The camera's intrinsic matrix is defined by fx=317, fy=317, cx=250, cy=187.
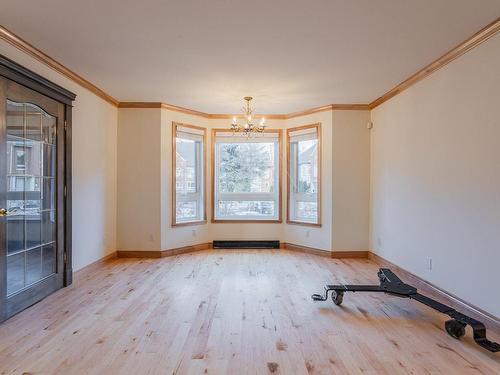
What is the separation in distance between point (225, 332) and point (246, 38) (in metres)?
2.62

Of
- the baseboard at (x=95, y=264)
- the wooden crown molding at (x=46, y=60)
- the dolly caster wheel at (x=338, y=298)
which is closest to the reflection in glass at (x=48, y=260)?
the baseboard at (x=95, y=264)

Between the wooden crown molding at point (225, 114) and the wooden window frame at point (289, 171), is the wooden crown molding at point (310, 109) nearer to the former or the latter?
the wooden crown molding at point (225, 114)

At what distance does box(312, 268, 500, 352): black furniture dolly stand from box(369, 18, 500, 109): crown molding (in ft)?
7.70

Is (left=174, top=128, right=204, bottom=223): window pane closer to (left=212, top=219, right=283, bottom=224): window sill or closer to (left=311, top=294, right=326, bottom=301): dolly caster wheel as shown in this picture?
(left=212, top=219, right=283, bottom=224): window sill

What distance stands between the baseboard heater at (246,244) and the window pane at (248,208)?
513 mm

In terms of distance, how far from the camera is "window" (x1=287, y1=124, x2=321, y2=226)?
5.71m

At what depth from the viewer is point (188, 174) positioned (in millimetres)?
5871

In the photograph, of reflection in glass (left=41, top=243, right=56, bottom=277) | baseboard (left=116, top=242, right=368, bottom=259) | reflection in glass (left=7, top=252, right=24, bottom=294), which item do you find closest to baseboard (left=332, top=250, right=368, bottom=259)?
baseboard (left=116, top=242, right=368, bottom=259)

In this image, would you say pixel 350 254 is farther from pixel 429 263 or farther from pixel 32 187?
pixel 32 187

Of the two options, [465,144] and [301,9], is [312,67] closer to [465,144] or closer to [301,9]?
[301,9]

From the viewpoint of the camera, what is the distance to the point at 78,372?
2086 mm

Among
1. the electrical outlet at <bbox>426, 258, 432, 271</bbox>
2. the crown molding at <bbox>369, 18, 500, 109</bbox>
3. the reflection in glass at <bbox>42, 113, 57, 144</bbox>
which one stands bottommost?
the electrical outlet at <bbox>426, 258, 432, 271</bbox>

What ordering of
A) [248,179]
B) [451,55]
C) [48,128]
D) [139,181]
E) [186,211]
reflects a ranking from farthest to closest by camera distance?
[248,179], [186,211], [139,181], [48,128], [451,55]

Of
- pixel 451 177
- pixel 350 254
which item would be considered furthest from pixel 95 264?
pixel 451 177
